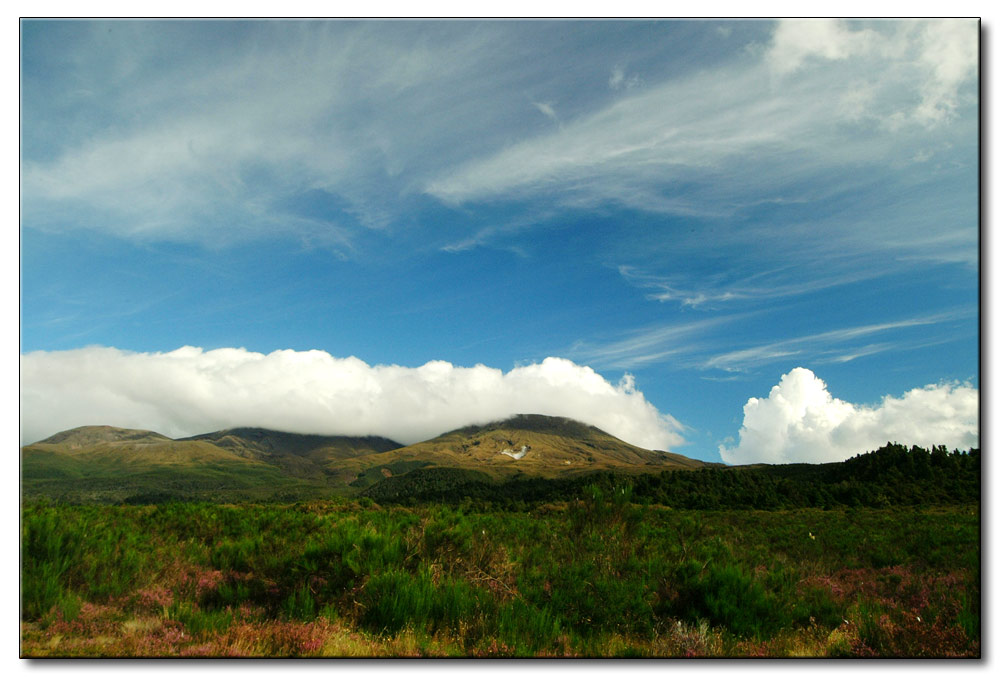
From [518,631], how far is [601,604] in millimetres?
1277

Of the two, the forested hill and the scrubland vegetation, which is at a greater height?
the scrubland vegetation

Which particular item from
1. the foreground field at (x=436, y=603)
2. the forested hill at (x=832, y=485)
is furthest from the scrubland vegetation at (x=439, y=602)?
the forested hill at (x=832, y=485)

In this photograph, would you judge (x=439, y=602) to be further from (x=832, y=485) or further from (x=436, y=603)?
(x=832, y=485)

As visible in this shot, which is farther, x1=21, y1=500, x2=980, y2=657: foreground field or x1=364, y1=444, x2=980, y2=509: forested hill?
x1=364, y1=444, x2=980, y2=509: forested hill

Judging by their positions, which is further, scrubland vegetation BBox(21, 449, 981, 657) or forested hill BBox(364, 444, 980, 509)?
forested hill BBox(364, 444, 980, 509)

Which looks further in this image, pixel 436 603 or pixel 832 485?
pixel 832 485

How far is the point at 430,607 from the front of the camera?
6.98 m

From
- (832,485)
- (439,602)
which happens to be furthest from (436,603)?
(832,485)

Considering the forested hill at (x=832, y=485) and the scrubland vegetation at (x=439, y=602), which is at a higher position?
the scrubland vegetation at (x=439, y=602)

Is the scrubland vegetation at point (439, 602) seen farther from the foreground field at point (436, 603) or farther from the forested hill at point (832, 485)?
the forested hill at point (832, 485)

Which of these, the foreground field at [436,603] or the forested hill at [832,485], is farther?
the forested hill at [832,485]

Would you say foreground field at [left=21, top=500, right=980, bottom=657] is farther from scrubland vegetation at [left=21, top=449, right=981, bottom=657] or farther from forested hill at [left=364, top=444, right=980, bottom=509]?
forested hill at [left=364, top=444, right=980, bottom=509]

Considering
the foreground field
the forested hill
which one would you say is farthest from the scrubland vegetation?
the forested hill

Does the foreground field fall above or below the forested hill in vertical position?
above
